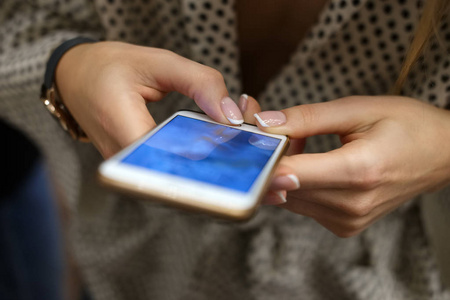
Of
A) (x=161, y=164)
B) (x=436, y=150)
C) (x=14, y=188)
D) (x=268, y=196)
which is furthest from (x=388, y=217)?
(x=14, y=188)

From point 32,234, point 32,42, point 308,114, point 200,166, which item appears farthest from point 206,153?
point 32,234

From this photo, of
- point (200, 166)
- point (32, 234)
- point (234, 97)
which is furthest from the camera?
point (32, 234)

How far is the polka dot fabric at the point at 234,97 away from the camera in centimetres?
46

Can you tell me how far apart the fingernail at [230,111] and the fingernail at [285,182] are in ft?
0.27

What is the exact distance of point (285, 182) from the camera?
0.98ft

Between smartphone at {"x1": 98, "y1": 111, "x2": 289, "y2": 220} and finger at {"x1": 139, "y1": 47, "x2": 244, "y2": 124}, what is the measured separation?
0.02 m

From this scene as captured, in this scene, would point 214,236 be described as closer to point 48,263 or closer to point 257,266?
point 257,266

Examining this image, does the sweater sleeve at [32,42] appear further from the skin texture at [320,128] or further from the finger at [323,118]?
the finger at [323,118]

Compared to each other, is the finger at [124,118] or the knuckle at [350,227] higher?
the finger at [124,118]

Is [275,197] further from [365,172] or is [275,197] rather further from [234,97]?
[234,97]

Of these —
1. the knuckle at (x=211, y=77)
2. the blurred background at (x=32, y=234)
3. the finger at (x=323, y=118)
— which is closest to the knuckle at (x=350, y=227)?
the finger at (x=323, y=118)

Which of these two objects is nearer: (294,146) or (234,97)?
(294,146)

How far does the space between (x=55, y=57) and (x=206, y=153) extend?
0.31 m

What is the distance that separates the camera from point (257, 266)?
593 millimetres
